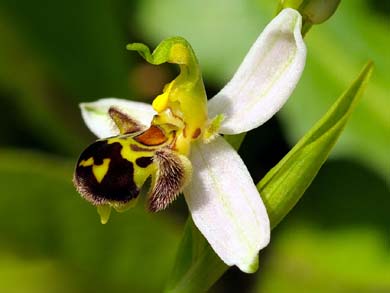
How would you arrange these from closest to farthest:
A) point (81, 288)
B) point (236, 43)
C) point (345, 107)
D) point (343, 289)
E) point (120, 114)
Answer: point (345, 107)
point (120, 114)
point (81, 288)
point (343, 289)
point (236, 43)

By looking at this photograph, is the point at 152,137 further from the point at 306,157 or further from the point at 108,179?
the point at 306,157

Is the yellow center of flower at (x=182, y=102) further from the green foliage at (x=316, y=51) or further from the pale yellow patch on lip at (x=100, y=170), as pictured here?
the green foliage at (x=316, y=51)

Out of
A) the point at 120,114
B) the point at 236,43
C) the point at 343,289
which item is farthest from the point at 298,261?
the point at 120,114

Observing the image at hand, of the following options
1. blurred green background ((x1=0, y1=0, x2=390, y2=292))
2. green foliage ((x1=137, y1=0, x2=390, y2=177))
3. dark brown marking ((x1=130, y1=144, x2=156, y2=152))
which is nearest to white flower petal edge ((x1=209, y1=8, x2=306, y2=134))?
dark brown marking ((x1=130, y1=144, x2=156, y2=152))

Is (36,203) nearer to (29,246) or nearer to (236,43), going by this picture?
(29,246)

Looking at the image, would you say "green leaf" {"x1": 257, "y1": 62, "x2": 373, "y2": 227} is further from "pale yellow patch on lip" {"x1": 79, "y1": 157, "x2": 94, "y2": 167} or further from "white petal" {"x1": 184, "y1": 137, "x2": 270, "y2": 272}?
"pale yellow patch on lip" {"x1": 79, "y1": 157, "x2": 94, "y2": 167}

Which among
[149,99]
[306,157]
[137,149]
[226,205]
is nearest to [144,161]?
[137,149]

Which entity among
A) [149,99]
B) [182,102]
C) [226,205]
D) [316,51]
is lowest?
[149,99]
